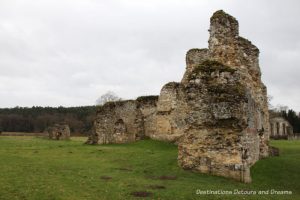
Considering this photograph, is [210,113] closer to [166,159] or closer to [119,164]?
[166,159]

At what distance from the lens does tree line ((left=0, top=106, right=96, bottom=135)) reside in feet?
297

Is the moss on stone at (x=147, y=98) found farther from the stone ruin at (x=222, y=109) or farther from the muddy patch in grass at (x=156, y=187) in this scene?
the muddy patch in grass at (x=156, y=187)

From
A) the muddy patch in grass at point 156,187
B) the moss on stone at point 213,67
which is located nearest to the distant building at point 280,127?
the moss on stone at point 213,67

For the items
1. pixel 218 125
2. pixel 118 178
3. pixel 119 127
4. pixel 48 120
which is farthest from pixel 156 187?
pixel 48 120

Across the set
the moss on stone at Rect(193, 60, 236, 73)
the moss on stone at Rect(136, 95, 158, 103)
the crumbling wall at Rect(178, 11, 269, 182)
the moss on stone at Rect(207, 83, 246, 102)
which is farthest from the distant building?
the moss on stone at Rect(207, 83, 246, 102)

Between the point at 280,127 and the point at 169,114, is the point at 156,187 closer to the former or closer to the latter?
the point at 169,114

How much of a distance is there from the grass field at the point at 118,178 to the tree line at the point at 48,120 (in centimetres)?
6581

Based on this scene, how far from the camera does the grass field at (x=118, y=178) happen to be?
12.7m

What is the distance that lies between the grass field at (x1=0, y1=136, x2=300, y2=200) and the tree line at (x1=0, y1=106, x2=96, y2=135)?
65.8 metres

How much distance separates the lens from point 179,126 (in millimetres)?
30375

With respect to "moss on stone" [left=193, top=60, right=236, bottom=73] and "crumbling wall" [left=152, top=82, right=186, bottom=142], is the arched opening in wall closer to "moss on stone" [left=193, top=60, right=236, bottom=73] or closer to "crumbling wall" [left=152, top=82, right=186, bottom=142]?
"crumbling wall" [left=152, top=82, right=186, bottom=142]

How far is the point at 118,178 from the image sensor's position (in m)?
15.3

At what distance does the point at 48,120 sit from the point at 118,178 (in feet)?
284

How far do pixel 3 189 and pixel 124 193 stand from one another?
3.87 metres
